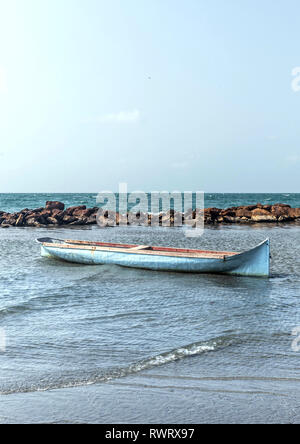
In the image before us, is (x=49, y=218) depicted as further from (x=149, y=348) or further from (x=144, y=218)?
(x=149, y=348)

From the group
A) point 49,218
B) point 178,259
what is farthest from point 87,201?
point 178,259

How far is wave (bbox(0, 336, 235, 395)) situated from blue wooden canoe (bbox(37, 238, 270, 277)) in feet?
25.7

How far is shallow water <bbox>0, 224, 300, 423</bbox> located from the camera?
691cm

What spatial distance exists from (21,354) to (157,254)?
1046 cm

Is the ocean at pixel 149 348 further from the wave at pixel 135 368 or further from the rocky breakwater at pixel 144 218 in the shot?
the rocky breakwater at pixel 144 218

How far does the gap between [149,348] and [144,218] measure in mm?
36404

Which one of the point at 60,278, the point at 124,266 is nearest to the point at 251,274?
the point at 124,266

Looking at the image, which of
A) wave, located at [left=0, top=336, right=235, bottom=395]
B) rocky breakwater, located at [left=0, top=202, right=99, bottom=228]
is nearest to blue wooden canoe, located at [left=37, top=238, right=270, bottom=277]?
wave, located at [left=0, top=336, right=235, bottom=395]

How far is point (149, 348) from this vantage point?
9.56 m

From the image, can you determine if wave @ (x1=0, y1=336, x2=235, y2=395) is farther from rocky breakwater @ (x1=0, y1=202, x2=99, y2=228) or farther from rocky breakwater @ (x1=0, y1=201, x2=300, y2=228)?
rocky breakwater @ (x1=0, y1=202, x2=99, y2=228)

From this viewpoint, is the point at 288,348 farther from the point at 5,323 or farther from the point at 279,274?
the point at 279,274

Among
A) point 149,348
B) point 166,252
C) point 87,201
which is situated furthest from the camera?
point 87,201

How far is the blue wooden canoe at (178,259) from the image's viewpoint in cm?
1777
